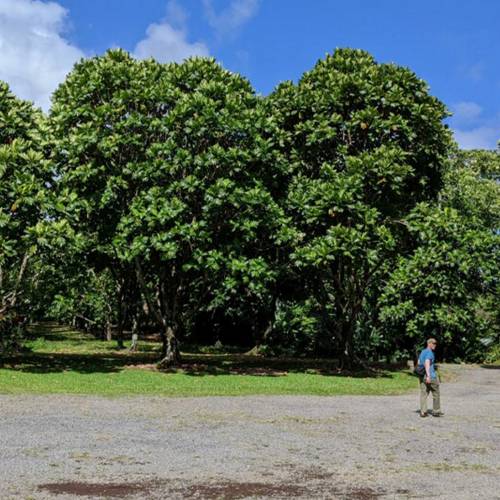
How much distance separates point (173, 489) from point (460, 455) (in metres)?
5.47

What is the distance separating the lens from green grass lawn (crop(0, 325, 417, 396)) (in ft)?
61.4

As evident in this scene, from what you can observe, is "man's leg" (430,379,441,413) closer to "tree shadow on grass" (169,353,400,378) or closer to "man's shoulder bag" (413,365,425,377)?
"man's shoulder bag" (413,365,425,377)

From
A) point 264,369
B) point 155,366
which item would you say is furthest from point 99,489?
point 264,369

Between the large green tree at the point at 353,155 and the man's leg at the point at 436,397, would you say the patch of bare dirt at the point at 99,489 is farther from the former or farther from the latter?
the large green tree at the point at 353,155

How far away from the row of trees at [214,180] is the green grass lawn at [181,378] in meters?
2.14

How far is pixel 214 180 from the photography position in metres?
23.2

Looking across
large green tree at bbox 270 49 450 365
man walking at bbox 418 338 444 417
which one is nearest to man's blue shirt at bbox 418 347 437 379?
man walking at bbox 418 338 444 417

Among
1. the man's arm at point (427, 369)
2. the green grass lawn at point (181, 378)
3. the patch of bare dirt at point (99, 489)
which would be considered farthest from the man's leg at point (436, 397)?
the patch of bare dirt at point (99, 489)

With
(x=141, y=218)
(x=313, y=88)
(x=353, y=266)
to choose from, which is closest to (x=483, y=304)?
(x=353, y=266)

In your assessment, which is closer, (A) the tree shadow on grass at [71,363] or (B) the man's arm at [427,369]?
(B) the man's arm at [427,369]

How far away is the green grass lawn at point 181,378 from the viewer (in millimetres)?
18719

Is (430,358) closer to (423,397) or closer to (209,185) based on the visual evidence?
(423,397)

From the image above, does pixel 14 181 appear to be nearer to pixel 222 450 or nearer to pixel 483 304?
pixel 222 450

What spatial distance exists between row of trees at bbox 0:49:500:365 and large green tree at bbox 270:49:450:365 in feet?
0.23
